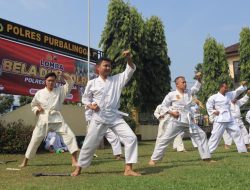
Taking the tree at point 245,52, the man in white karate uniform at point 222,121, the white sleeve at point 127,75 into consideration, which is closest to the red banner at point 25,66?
the man in white karate uniform at point 222,121

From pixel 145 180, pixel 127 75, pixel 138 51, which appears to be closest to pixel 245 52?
pixel 138 51

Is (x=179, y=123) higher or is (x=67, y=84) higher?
(x=67, y=84)

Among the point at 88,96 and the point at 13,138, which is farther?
the point at 13,138

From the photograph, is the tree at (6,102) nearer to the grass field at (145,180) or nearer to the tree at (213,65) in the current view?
the tree at (213,65)

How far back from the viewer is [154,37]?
25297mm

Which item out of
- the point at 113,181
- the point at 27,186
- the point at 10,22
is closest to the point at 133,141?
the point at 113,181

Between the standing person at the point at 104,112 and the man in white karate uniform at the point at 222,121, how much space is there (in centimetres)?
417

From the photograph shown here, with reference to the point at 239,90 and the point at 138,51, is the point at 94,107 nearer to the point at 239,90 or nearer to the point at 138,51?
the point at 239,90

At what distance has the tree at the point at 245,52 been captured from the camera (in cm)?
3230

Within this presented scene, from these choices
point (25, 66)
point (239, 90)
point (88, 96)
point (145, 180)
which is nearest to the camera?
point (145, 180)

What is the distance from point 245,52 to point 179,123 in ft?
85.7

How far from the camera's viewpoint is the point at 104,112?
21.9 feet

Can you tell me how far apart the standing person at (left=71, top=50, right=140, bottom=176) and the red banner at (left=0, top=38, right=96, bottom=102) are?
6363 millimetres

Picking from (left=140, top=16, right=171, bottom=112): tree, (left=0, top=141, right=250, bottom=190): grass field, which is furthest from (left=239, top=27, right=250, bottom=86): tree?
(left=0, top=141, right=250, bottom=190): grass field
